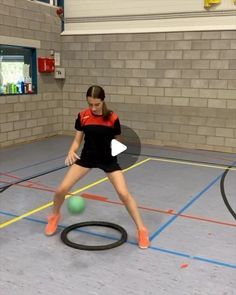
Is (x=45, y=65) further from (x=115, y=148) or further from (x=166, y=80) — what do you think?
(x=115, y=148)

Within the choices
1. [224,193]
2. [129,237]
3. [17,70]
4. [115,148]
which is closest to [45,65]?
[17,70]

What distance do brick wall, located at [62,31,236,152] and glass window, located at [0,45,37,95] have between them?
0.99m

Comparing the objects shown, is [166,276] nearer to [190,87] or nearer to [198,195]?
[198,195]

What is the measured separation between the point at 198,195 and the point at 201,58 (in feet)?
11.9

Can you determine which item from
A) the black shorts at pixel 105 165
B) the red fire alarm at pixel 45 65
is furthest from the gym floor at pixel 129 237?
the red fire alarm at pixel 45 65

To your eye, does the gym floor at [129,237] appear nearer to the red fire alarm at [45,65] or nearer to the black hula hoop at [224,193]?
the black hula hoop at [224,193]

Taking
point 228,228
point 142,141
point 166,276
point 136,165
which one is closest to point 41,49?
point 142,141

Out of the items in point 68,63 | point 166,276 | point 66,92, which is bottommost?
point 166,276

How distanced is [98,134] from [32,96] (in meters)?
5.35

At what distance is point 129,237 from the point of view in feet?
12.1

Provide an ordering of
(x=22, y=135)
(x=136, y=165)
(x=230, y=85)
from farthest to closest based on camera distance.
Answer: (x=22, y=135)
(x=230, y=85)
(x=136, y=165)

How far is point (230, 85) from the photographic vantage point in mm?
7582
